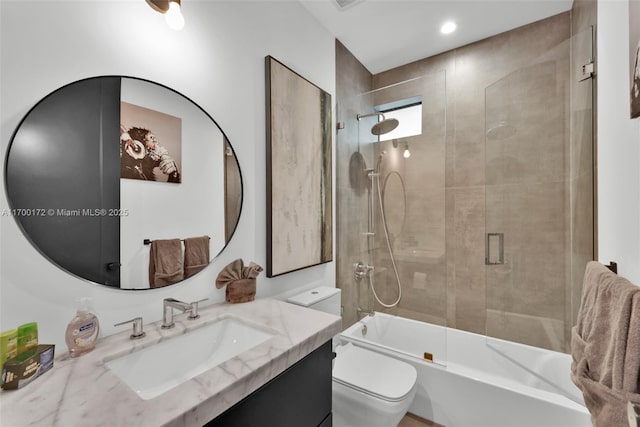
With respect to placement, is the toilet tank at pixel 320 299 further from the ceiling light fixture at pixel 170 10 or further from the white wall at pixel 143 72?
the ceiling light fixture at pixel 170 10

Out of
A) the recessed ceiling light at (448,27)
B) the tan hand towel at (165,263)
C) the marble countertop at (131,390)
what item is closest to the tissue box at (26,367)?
the marble countertop at (131,390)

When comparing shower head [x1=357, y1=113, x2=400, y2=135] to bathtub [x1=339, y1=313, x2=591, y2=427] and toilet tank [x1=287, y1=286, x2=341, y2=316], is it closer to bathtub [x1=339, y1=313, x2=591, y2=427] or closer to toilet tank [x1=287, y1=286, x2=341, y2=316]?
toilet tank [x1=287, y1=286, x2=341, y2=316]

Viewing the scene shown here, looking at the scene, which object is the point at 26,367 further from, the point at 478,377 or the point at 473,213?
the point at 473,213

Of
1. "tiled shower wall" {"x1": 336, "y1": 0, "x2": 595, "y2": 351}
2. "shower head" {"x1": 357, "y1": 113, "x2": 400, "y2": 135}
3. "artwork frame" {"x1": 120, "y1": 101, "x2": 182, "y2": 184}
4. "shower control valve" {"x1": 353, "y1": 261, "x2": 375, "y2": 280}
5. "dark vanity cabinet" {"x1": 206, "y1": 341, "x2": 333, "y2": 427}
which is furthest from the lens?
"shower control valve" {"x1": 353, "y1": 261, "x2": 375, "y2": 280}

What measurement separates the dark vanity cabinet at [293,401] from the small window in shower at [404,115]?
5.50ft

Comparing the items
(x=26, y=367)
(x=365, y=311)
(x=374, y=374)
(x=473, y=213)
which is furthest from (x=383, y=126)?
(x=26, y=367)

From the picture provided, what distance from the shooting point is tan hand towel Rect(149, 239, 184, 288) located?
3.54 feet

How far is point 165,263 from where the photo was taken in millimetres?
1118

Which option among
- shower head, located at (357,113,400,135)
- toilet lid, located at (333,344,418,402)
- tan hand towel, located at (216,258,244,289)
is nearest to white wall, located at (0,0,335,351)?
tan hand towel, located at (216,258,244,289)

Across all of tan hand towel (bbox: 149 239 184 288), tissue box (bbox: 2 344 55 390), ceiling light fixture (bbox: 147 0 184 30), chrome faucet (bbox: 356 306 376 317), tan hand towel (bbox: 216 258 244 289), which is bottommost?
chrome faucet (bbox: 356 306 376 317)

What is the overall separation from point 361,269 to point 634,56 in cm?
188

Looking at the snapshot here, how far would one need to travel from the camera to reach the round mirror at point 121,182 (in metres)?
0.83

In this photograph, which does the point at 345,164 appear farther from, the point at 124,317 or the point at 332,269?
the point at 124,317

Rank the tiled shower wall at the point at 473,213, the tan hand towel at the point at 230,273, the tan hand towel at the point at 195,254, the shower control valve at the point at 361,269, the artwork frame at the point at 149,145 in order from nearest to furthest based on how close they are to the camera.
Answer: the artwork frame at the point at 149,145
the tan hand towel at the point at 195,254
the tan hand towel at the point at 230,273
the tiled shower wall at the point at 473,213
the shower control valve at the point at 361,269
